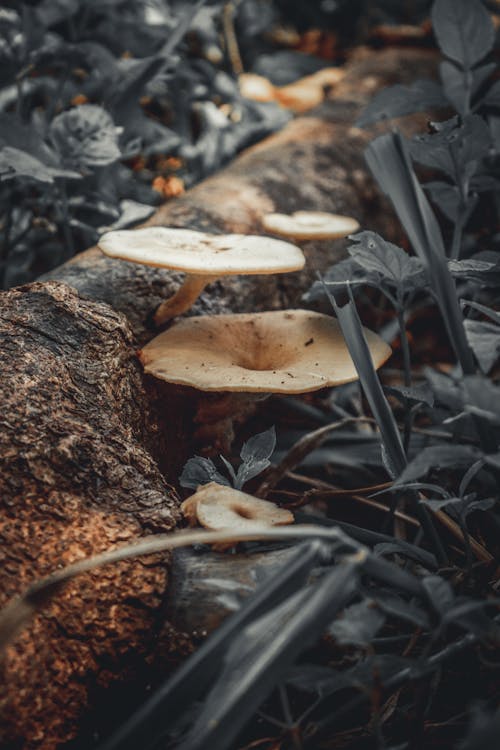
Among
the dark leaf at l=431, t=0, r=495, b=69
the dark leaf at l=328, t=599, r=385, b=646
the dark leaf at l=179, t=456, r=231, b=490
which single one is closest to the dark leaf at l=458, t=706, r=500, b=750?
the dark leaf at l=328, t=599, r=385, b=646

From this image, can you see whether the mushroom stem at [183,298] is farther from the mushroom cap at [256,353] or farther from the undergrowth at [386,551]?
the undergrowth at [386,551]

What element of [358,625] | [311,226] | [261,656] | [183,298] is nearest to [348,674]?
[358,625]

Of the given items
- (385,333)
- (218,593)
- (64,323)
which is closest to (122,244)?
(64,323)

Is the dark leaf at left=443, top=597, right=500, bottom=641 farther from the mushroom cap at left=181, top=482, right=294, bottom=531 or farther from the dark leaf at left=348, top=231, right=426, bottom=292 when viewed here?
the dark leaf at left=348, top=231, right=426, bottom=292

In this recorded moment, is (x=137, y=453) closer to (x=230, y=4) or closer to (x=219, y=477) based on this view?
(x=219, y=477)

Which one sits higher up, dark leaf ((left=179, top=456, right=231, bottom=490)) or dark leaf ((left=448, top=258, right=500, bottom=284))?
dark leaf ((left=448, top=258, right=500, bottom=284))

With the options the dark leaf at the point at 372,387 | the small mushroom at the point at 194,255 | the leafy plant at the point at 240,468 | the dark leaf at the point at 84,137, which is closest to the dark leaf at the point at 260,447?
the leafy plant at the point at 240,468
